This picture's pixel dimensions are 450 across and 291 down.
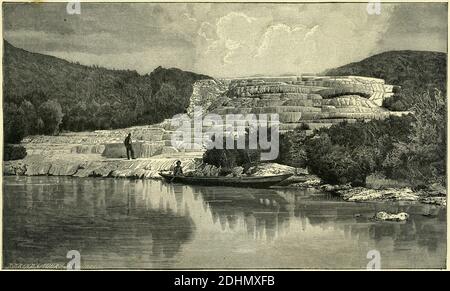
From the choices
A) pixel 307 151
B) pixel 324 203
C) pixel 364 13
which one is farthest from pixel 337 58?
pixel 324 203

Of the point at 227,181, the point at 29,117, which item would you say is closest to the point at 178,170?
the point at 227,181

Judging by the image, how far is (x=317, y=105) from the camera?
475 inches

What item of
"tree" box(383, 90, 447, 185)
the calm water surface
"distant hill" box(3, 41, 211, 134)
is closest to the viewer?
the calm water surface

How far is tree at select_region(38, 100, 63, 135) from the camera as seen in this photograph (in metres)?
11.9

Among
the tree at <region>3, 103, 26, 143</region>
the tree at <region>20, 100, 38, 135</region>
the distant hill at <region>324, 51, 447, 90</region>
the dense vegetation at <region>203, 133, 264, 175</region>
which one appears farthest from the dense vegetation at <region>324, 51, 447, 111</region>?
the tree at <region>3, 103, 26, 143</region>

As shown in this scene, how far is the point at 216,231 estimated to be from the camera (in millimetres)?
11641

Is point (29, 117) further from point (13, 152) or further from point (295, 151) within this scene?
point (295, 151)

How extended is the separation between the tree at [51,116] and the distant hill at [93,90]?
0.22 ft

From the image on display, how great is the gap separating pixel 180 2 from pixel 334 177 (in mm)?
3777

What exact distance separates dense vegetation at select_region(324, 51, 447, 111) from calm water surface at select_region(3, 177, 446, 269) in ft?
5.99

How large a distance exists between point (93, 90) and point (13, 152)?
5.37 feet

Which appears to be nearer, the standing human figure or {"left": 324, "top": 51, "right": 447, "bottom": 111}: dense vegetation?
{"left": 324, "top": 51, "right": 447, "bottom": 111}: dense vegetation

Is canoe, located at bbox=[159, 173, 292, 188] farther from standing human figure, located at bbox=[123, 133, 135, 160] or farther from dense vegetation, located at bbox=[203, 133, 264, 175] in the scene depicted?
standing human figure, located at bbox=[123, 133, 135, 160]

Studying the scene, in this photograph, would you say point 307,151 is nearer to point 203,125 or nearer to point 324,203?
point 324,203
